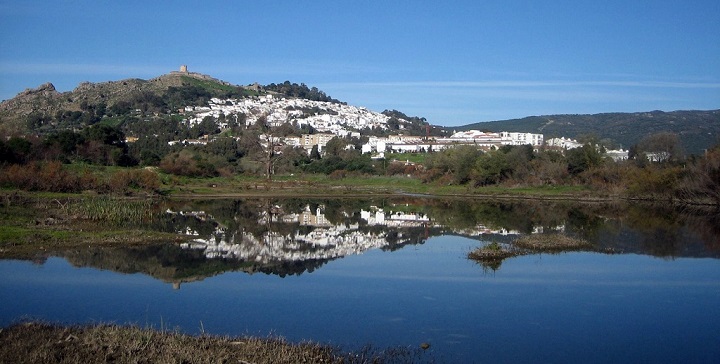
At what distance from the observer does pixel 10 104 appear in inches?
5059

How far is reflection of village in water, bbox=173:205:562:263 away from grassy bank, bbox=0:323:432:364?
9.65 meters

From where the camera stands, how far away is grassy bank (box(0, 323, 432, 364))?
8680 millimetres

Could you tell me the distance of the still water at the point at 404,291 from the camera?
11.4 meters

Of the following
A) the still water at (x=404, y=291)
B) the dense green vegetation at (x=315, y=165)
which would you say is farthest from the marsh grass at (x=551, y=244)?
the dense green vegetation at (x=315, y=165)

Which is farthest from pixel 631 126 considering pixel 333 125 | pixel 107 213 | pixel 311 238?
pixel 107 213

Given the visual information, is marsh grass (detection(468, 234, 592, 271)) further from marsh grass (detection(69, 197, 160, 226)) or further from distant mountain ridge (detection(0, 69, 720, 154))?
distant mountain ridge (detection(0, 69, 720, 154))

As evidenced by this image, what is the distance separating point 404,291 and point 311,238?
1060cm

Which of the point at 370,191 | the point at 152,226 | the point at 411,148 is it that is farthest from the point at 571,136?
the point at 152,226

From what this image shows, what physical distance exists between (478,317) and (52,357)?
7.50 m

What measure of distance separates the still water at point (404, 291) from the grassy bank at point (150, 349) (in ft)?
3.06

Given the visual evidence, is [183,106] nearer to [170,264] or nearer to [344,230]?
[344,230]

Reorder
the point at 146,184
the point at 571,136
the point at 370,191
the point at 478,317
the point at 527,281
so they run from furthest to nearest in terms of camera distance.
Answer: the point at 571,136
the point at 370,191
the point at 146,184
the point at 527,281
the point at 478,317

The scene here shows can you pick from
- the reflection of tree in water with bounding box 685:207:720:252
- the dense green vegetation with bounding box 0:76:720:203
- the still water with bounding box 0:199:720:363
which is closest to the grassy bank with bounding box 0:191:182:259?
the still water with bounding box 0:199:720:363

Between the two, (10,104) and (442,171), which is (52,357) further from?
(10,104)
